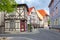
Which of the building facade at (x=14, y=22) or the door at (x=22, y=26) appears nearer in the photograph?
the building facade at (x=14, y=22)

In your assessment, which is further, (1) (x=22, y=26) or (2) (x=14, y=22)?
(1) (x=22, y=26)

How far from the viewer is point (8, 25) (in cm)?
4738

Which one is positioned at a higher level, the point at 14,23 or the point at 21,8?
the point at 21,8


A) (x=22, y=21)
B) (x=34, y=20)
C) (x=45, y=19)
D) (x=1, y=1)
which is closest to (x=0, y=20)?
(x=22, y=21)

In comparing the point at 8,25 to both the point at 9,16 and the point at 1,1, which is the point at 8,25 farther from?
the point at 1,1

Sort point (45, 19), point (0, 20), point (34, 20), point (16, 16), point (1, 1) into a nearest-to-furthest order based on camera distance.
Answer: point (1, 1) → point (0, 20) → point (16, 16) → point (34, 20) → point (45, 19)

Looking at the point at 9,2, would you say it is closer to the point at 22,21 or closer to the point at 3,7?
the point at 3,7

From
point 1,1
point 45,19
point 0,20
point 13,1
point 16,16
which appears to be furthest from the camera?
point 45,19

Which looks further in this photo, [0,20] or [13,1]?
[0,20]

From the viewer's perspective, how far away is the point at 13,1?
24703mm

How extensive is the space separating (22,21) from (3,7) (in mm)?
26427

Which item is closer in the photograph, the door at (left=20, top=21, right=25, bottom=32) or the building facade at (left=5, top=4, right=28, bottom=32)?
the building facade at (left=5, top=4, right=28, bottom=32)

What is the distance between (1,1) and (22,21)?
27.1 m

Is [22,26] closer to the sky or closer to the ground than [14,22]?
closer to the ground
